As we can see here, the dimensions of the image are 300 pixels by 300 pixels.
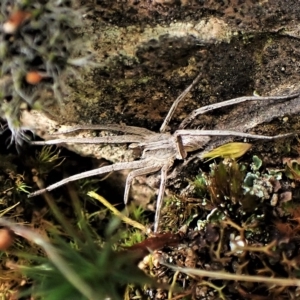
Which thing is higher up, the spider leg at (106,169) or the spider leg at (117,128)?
the spider leg at (117,128)

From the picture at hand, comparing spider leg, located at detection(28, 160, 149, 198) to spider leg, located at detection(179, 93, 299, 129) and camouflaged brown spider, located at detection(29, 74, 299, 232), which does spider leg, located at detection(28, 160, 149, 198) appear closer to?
camouflaged brown spider, located at detection(29, 74, 299, 232)

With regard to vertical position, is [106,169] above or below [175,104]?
A: below

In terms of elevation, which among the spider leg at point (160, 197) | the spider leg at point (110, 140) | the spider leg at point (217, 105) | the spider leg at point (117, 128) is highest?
the spider leg at point (217, 105)

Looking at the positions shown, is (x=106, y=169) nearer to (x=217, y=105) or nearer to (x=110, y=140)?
(x=110, y=140)

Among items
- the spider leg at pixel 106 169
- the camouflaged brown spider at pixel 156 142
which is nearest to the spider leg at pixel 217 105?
the camouflaged brown spider at pixel 156 142

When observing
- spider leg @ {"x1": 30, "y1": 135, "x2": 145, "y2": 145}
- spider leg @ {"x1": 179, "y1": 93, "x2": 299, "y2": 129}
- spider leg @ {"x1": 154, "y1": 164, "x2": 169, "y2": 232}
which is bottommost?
spider leg @ {"x1": 154, "y1": 164, "x2": 169, "y2": 232}

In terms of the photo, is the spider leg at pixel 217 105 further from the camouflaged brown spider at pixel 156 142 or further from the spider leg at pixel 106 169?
the spider leg at pixel 106 169

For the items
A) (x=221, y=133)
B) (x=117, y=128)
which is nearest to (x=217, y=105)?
(x=221, y=133)

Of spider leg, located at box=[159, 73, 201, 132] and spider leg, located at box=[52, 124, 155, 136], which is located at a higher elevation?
spider leg, located at box=[159, 73, 201, 132]

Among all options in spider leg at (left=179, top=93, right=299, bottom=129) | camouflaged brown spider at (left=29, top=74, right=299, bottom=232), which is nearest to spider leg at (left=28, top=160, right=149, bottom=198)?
camouflaged brown spider at (left=29, top=74, right=299, bottom=232)

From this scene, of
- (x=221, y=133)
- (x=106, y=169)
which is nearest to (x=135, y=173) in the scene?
(x=106, y=169)
